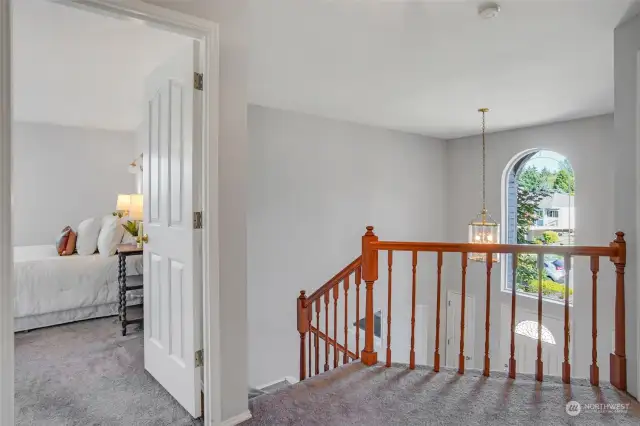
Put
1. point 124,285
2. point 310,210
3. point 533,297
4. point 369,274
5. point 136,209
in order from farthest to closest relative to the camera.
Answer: point 533,297 → point 310,210 → point 136,209 → point 124,285 → point 369,274

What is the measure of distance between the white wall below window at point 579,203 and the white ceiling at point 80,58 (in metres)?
4.72

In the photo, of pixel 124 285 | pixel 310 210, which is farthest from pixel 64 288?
pixel 310 210

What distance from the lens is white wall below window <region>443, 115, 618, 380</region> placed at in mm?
4406

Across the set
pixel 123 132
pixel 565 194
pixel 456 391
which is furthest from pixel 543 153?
pixel 123 132

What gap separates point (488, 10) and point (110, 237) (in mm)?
3749

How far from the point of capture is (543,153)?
17.0ft

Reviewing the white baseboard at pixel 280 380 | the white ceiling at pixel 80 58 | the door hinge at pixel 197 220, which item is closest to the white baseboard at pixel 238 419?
the door hinge at pixel 197 220

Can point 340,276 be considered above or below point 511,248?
below

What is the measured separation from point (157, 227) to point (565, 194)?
5086 mm

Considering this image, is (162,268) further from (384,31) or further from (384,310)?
(384,310)

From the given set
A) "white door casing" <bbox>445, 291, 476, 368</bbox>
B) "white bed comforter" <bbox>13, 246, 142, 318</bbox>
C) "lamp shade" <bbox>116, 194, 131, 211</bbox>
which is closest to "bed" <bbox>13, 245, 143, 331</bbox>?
"white bed comforter" <bbox>13, 246, 142, 318</bbox>

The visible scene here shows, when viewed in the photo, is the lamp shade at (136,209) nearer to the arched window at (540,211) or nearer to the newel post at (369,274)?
the newel post at (369,274)

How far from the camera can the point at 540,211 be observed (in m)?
5.26

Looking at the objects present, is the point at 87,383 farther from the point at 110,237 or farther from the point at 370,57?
the point at 370,57
